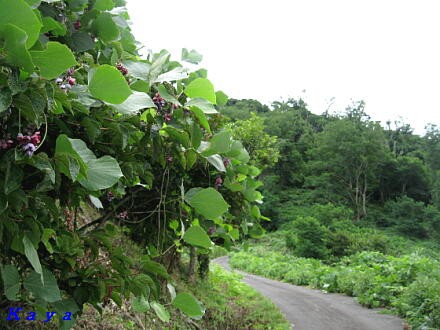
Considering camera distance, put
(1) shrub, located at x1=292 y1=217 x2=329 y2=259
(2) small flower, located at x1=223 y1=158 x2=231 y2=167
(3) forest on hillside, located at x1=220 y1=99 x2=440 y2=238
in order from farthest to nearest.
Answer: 1. (3) forest on hillside, located at x1=220 y1=99 x2=440 y2=238
2. (1) shrub, located at x1=292 y1=217 x2=329 y2=259
3. (2) small flower, located at x1=223 y1=158 x2=231 y2=167

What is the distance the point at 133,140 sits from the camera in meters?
1.00

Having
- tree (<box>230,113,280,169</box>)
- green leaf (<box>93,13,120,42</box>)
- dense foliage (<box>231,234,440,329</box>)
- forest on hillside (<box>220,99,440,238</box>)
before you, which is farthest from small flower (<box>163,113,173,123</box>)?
forest on hillside (<box>220,99,440,238</box>)

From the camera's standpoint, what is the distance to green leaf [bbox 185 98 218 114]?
97 cm

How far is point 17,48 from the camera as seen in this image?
1.75ft

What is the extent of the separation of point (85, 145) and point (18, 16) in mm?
240

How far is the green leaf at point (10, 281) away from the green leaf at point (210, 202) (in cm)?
39

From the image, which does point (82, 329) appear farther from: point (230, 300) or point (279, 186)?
point (279, 186)

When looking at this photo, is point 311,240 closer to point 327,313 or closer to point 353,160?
point 327,313

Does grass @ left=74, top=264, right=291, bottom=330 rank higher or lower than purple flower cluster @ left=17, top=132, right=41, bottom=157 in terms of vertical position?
lower

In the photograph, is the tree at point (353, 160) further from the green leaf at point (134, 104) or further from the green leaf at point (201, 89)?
the green leaf at point (134, 104)

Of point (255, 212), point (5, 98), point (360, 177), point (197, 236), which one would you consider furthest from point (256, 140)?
point (360, 177)

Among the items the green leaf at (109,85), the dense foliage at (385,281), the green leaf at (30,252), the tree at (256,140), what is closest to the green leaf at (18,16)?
the green leaf at (109,85)

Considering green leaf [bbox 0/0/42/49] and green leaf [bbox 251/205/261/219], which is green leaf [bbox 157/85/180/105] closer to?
green leaf [bbox 0/0/42/49]

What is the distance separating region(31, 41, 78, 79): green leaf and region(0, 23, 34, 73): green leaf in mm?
30
